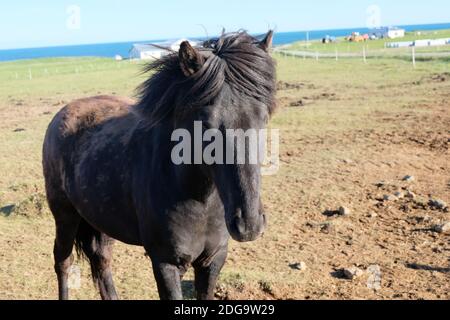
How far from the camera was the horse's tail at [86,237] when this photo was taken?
4.38m

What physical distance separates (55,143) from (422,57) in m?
25.8

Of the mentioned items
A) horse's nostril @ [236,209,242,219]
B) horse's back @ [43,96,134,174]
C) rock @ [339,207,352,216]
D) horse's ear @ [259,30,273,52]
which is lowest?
rock @ [339,207,352,216]

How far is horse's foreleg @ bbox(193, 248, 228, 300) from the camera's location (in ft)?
10.3

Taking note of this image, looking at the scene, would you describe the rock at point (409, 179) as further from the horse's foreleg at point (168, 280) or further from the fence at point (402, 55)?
the fence at point (402, 55)

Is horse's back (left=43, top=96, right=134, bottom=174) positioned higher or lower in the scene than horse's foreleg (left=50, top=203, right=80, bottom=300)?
higher

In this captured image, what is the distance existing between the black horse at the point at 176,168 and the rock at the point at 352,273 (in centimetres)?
188

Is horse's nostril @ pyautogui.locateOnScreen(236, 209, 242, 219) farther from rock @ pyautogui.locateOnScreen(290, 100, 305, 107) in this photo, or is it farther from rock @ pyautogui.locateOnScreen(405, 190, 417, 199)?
rock @ pyautogui.locateOnScreen(290, 100, 305, 107)

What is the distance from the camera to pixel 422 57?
2658 cm

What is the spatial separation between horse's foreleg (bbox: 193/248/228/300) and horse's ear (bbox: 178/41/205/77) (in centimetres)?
116

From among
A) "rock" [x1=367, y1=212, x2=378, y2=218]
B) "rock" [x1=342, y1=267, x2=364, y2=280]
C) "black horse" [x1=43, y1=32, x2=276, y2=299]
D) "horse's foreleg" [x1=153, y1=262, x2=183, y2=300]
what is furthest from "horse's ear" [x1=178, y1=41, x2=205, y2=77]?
"rock" [x1=367, y1=212, x2=378, y2=218]

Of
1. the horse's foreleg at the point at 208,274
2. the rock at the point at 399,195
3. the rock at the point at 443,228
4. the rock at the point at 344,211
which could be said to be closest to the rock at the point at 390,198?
the rock at the point at 399,195

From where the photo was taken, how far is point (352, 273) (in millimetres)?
4629

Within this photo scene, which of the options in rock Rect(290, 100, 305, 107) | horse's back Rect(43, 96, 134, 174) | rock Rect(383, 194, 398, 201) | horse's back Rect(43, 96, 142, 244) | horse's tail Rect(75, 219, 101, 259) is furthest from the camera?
rock Rect(290, 100, 305, 107)
